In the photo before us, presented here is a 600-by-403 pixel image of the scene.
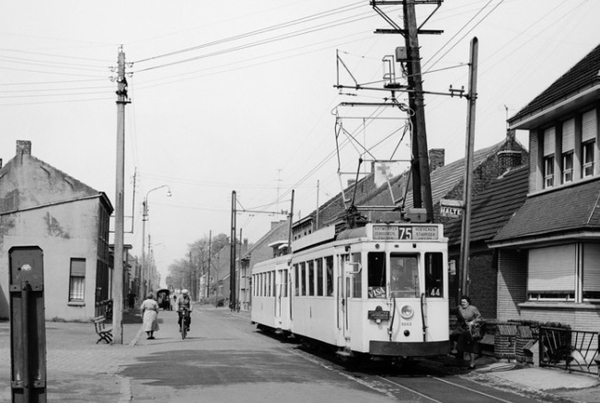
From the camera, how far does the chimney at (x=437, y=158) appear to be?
4603 cm

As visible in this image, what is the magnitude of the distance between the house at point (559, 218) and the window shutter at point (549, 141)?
27 millimetres

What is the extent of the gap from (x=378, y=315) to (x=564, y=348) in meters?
4.22

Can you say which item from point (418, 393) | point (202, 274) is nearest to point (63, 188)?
point (418, 393)

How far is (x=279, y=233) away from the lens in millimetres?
97438

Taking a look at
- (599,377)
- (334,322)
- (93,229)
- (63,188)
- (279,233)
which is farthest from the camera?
(279,233)

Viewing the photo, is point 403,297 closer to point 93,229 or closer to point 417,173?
point 417,173

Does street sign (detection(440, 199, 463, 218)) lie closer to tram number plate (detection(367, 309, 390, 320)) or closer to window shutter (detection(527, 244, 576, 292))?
window shutter (detection(527, 244, 576, 292))

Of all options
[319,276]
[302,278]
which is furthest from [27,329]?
[302,278]

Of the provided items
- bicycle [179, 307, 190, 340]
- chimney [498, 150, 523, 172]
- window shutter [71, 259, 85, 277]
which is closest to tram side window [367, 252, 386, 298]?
bicycle [179, 307, 190, 340]

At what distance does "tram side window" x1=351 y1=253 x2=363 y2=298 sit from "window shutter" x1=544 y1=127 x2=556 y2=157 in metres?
7.41

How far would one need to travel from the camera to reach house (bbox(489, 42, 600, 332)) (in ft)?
59.9

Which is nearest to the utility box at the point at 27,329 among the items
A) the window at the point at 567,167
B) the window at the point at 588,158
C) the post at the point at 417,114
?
the post at the point at 417,114

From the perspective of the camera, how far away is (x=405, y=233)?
17.0 m

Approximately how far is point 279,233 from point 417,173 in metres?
76.1
